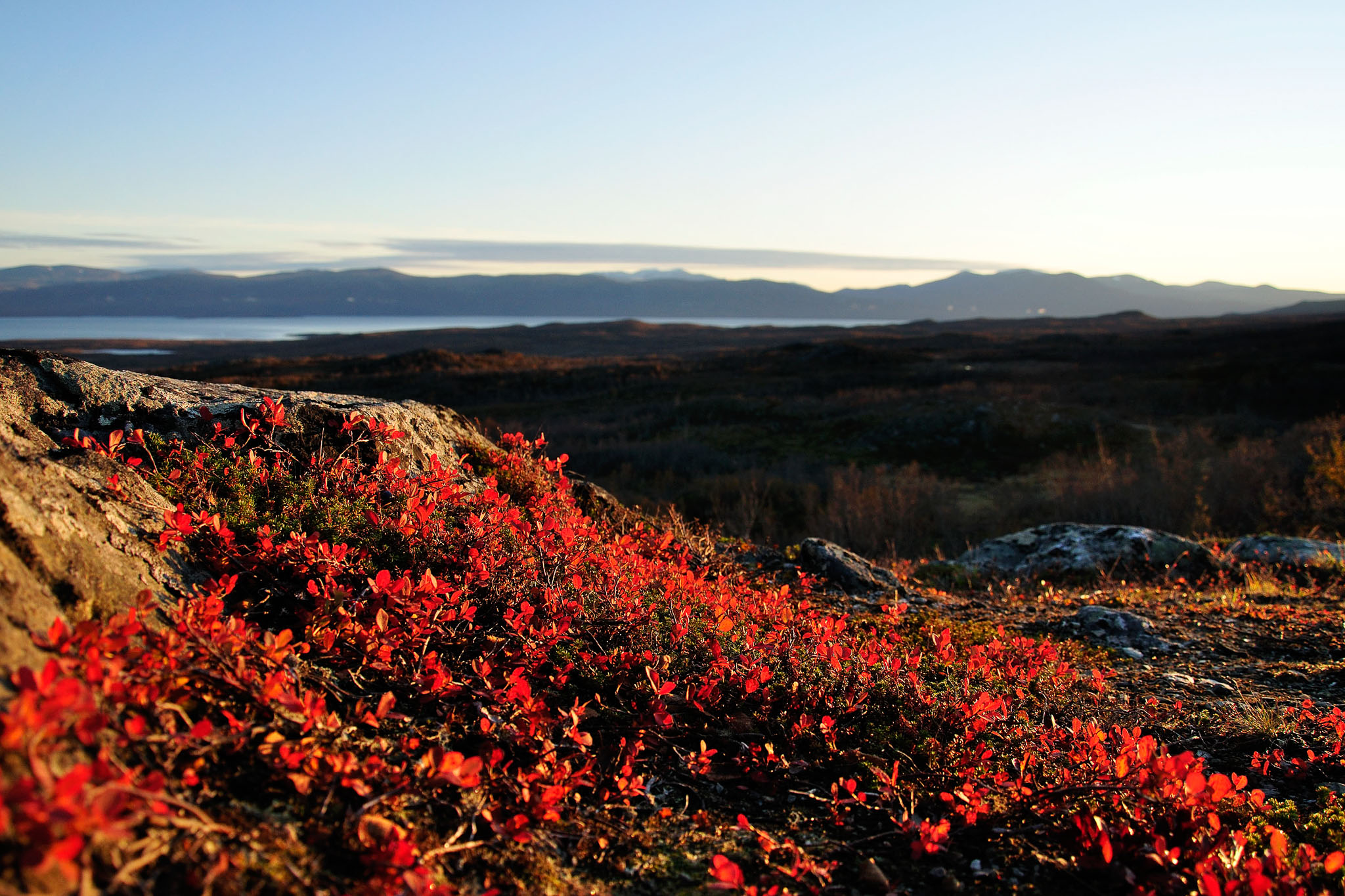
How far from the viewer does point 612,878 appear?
5.79 ft

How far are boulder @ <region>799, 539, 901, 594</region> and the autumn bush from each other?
1.77m

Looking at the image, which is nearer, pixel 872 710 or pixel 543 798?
pixel 543 798

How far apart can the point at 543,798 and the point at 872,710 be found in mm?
1435

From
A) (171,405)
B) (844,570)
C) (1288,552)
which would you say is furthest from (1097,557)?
(171,405)

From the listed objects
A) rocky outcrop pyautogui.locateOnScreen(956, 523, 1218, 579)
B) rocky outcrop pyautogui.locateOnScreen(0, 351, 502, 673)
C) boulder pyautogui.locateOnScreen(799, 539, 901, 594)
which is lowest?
rocky outcrop pyautogui.locateOnScreen(956, 523, 1218, 579)

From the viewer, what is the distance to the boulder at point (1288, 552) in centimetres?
627

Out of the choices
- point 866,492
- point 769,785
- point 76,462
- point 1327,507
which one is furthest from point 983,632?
point 1327,507

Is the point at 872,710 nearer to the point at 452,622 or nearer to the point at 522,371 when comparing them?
the point at 452,622

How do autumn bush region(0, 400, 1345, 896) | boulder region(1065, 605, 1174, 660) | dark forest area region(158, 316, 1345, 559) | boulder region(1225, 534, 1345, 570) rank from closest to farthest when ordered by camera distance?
1. autumn bush region(0, 400, 1345, 896)
2. boulder region(1065, 605, 1174, 660)
3. boulder region(1225, 534, 1345, 570)
4. dark forest area region(158, 316, 1345, 559)

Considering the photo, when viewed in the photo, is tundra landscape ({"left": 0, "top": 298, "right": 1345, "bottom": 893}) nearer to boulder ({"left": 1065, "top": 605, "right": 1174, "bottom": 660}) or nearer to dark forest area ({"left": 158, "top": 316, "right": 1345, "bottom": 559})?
boulder ({"left": 1065, "top": 605, "right": 1174, "bottom": 660})

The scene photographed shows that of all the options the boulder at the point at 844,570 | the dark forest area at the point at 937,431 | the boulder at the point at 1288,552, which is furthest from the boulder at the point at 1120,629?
the boulder at the point at 1288,552

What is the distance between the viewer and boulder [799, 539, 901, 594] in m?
5.20

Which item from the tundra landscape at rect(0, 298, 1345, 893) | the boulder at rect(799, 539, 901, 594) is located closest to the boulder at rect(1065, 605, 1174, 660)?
the tundra landscape at rect(0, 298, 1345, 893)

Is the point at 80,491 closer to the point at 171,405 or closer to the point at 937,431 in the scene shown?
the point at 171,405
